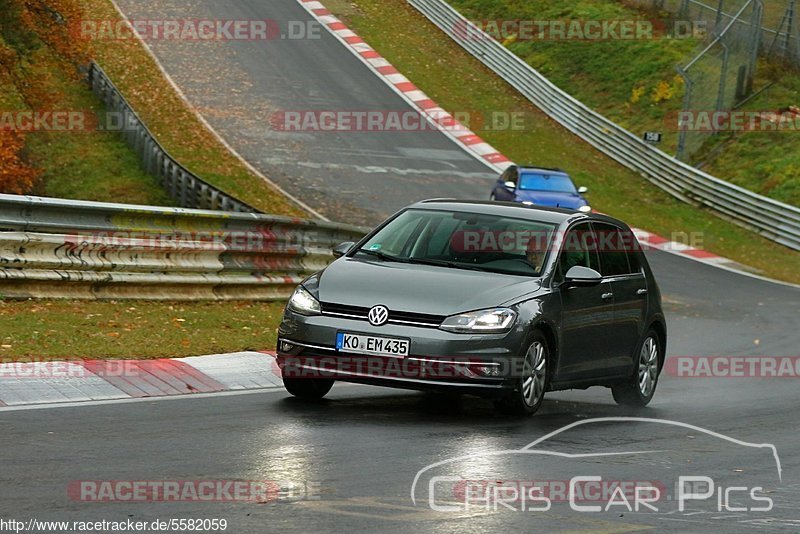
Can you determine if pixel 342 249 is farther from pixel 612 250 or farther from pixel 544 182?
pixel 544 182

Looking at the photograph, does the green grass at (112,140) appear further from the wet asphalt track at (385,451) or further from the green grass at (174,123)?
the wet asphalt track at (385,451)

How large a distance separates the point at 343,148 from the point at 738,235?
1084 cm

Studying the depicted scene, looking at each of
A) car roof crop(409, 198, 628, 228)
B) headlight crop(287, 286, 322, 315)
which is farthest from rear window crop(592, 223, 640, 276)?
headlight crop(287, 286, 322, 315)

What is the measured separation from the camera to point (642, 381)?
12664mm

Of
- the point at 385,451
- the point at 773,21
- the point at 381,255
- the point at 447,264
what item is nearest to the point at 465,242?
the point at 447,264

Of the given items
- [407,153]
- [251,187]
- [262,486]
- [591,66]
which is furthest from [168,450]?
[591,66]

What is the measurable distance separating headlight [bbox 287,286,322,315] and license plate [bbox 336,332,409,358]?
1.10 feet

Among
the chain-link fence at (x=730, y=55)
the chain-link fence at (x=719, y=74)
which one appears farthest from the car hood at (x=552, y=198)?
the chain-link fence at (x=719, y=74)

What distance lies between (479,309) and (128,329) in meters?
4.63

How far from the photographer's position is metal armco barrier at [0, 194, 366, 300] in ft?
48.1

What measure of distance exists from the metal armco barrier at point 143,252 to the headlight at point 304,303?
4783 mm

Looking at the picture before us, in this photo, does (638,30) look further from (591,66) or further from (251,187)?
(251,187)

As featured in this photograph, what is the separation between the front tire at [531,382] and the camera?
1047 centimetres

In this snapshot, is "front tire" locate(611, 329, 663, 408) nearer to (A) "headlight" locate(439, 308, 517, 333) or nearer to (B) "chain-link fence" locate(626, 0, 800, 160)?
(A) "headlight" locate(439, 308, 517, 333)
